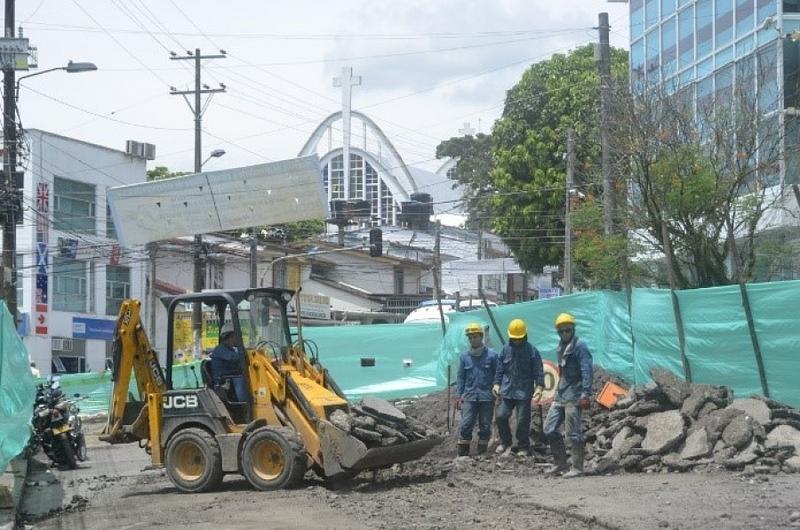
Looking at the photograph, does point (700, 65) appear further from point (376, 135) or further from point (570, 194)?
point (376, 135)

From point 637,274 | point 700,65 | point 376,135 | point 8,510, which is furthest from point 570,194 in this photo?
point 376,135

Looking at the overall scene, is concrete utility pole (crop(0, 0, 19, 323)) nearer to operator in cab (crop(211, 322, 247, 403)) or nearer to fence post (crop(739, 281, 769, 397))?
operator in cab (crop(211, 322, 247, 403))

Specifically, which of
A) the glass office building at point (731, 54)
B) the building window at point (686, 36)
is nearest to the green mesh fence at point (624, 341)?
the glass office building at point (731, 54)

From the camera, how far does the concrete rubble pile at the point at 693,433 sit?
470 inches

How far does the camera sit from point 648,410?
13.3 metres

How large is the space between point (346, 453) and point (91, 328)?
35.1m

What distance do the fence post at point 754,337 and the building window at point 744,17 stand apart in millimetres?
11961

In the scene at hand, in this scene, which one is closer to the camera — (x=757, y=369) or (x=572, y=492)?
(x=572, y=492)

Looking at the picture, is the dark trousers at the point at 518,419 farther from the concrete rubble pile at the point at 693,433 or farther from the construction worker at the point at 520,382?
the concrete rubble pile at the point at 693,433

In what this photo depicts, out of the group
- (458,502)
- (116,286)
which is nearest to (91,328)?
(116,286)

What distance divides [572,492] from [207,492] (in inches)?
170

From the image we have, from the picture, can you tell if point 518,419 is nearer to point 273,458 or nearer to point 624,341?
point 273,458

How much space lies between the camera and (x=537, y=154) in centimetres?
4106

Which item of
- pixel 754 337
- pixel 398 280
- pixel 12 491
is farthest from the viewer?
pixel 398 280
